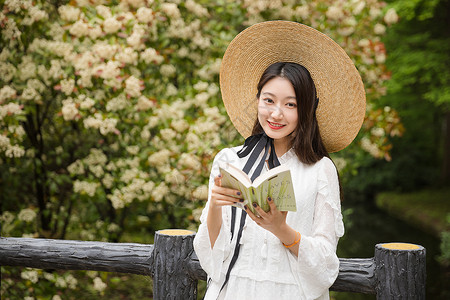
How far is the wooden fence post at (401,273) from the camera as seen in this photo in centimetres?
220

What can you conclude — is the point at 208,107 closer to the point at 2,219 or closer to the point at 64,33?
the point at 64,33

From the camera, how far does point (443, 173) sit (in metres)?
13.5

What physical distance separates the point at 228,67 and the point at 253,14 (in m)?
2.44

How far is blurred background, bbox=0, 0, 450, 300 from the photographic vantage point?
12.6ft

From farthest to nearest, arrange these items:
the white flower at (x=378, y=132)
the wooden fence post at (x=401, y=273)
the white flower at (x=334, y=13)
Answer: the white flower at (x=378, y=132), the white flower at (x=334, y=13), the wooden fence post at (x=401, y=273)

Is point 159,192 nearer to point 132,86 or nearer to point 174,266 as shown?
point 132,86

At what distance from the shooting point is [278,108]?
1.85 metres

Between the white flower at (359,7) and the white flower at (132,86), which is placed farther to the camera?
the white flower at (359,7)

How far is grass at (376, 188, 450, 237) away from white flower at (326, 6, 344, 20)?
643cm

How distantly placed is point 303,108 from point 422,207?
1139 cm

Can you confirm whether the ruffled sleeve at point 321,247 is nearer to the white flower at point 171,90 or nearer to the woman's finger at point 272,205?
the woman's finger at point 272,205

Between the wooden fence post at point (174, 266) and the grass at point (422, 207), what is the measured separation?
8.37m

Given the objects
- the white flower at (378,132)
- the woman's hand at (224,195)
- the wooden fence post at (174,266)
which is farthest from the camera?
the white flower at (378,132)

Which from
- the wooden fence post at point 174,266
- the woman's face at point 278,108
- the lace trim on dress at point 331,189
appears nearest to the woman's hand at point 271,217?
the lace trim on dress at point 331,189
